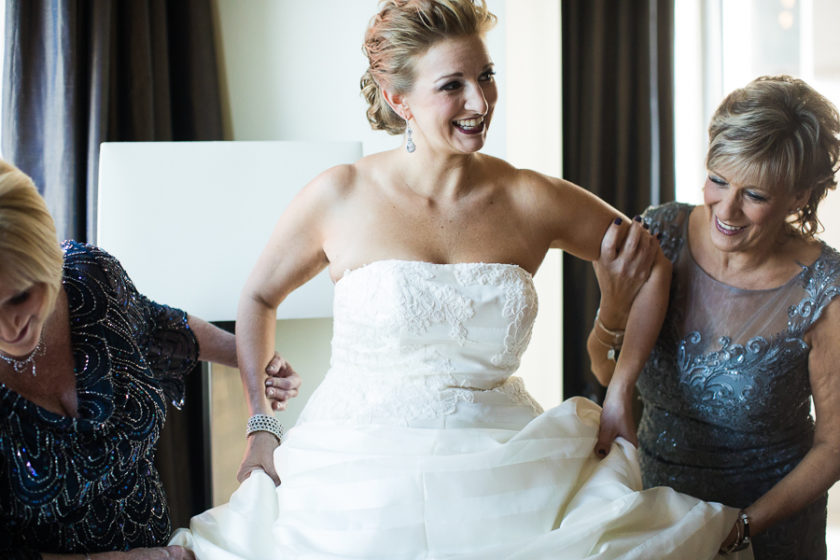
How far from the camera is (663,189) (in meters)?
3.71

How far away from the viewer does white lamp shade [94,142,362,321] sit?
2.33m

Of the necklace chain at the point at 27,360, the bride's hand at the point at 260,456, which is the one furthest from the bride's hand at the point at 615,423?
the necklace chain at the point at 27,360

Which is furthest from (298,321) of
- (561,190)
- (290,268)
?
(561,190)

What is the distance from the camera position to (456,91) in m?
1.64

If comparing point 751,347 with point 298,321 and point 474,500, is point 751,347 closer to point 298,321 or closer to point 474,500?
point 474,500

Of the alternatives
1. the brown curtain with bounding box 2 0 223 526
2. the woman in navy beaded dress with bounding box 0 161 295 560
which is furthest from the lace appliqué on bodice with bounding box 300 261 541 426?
the brown curtain with bounding box 2 0 223 526

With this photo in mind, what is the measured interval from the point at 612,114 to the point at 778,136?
214 cm

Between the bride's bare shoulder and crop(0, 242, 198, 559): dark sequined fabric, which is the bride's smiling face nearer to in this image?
the bride's bare shoulder

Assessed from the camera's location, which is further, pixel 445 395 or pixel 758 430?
pixel 758 430

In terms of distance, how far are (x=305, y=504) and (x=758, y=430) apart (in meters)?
1.01

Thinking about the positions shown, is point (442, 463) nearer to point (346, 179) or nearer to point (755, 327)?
point (346, 179)

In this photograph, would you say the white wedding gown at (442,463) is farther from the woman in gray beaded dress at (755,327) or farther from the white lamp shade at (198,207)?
the white lamp shade at (198,207)

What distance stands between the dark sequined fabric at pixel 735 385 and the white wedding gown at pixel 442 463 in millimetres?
295

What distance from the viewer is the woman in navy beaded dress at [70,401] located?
4.34 ft
